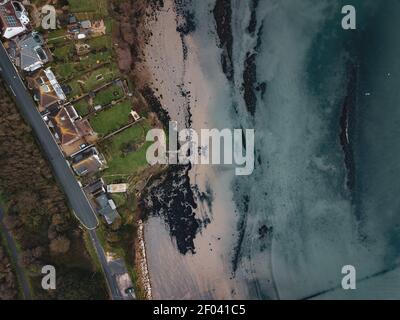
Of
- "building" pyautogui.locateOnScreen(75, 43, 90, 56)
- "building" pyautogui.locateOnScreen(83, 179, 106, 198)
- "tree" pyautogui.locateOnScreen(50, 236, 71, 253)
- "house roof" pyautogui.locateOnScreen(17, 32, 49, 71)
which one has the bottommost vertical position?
"tree" pyautogui.locateOnScreen(50, 236, 71, 253)

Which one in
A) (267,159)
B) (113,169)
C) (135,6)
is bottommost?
(267,159)

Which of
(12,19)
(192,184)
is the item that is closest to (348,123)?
(192,184)

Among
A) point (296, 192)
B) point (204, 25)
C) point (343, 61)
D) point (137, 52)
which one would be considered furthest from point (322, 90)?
point (137, 52)

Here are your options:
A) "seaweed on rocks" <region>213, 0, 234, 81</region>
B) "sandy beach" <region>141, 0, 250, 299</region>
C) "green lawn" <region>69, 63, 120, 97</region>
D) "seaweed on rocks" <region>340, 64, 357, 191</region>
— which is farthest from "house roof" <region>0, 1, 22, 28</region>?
"seaweed on rocks" <region>340, 64, 357, 191</region>

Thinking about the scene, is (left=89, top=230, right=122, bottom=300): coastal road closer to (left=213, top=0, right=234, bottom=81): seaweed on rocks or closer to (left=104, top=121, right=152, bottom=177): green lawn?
(left=104, top=121, right=152, bottom=177): green lawn

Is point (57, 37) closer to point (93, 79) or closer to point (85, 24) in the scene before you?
point (85, 24)

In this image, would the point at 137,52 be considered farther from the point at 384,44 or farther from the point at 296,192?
the point at 384,44
